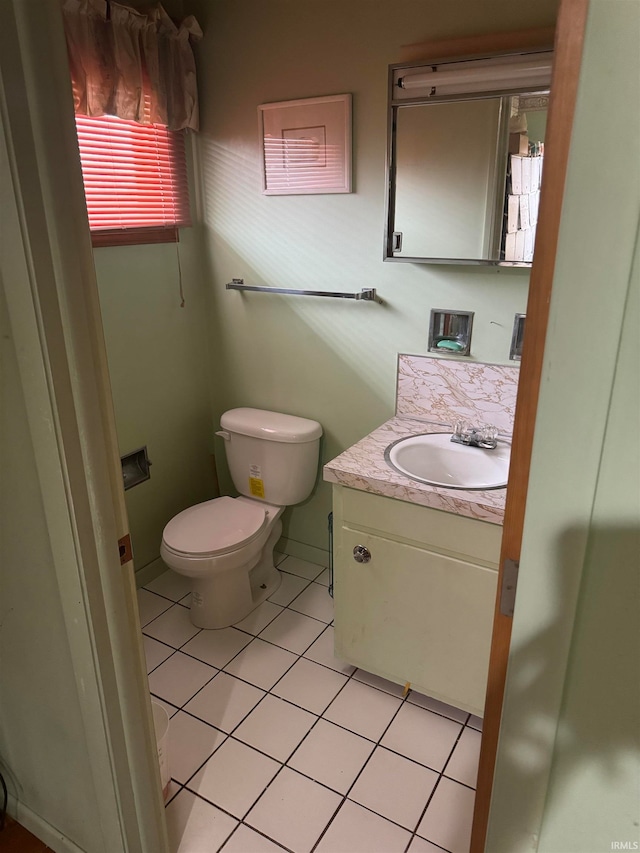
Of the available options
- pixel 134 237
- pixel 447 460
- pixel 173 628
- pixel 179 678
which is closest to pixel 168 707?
pixel 179 678

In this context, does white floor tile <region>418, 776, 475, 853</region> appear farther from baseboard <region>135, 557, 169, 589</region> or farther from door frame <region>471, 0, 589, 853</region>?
baseboard <region>135, 557, 169, 589</region>

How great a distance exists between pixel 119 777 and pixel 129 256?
172 centimetres

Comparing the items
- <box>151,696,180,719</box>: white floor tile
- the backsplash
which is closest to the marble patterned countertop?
the backsplash

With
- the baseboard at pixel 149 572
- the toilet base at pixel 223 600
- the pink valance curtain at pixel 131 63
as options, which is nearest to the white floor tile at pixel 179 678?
the toilet base at pixel 223 600

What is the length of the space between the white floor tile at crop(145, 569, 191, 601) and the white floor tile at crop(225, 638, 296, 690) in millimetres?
469

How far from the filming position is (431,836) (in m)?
1.57

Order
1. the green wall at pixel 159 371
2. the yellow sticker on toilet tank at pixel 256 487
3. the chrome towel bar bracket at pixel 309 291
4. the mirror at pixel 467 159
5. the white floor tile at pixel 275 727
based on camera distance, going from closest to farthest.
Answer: the mirror at pixel 467 159, the white floor tile at pixel 275 727, the chrome towel bar bracket at pixel 309 291, the green wall at pixel 159 371, the yellow sticker on toilet tank at pixel 256 487

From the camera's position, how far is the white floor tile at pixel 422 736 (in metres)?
1.79

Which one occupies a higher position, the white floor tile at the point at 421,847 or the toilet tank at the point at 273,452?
the toilet tank at the point at 273,452

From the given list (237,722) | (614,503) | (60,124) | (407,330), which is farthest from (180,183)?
(614,503)

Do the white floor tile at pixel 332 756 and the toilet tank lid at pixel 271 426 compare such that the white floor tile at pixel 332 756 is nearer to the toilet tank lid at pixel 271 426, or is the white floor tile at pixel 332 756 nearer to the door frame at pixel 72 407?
the door frame at pixel 72 407

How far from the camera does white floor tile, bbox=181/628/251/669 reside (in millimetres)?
2178

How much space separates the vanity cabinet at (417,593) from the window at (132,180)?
1266 mm

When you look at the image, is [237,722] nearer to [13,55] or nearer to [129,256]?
[129,256]
